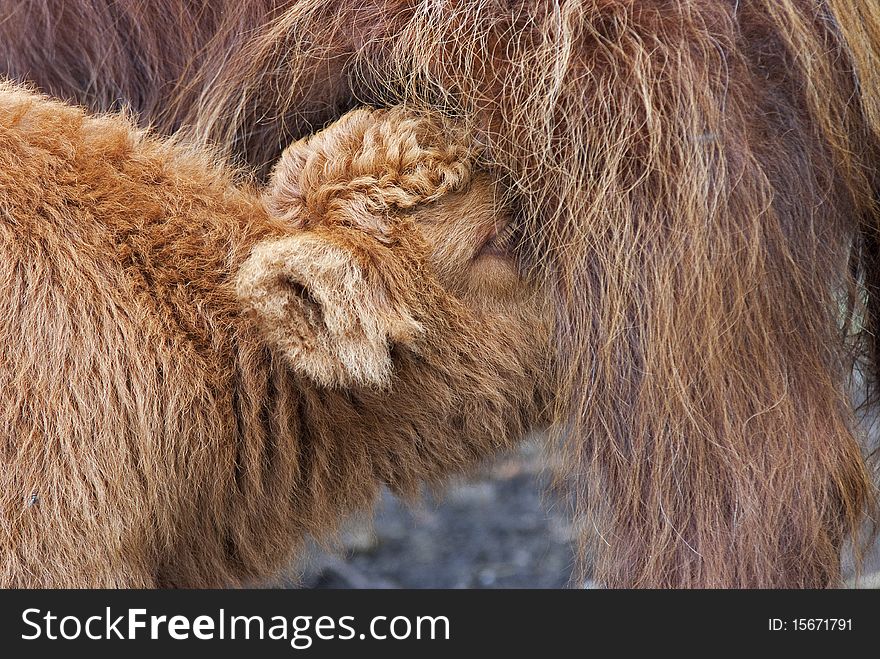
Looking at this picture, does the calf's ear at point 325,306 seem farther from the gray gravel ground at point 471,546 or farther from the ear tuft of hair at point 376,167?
the gray gravel ground at point 471,546

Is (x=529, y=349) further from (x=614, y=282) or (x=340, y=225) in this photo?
(x=340, y=225)

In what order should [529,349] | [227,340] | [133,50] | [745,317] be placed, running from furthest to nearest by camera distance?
[133,50], [529,349], [227,340], [745,317]

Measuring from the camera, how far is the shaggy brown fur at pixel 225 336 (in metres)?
2.06

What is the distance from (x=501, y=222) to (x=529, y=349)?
12.5 inches

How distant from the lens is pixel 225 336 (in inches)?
88.0

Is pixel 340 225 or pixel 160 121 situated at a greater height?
pixel 160 121

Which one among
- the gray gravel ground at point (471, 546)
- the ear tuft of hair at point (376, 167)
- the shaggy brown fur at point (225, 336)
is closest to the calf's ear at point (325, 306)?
the shaggy brown fur at point (225, 336)

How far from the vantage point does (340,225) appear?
7.16ft

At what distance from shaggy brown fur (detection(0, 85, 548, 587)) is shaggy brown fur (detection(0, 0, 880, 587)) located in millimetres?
201

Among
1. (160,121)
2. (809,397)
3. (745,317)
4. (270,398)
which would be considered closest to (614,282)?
(745,317)

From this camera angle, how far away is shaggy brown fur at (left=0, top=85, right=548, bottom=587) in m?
2.06

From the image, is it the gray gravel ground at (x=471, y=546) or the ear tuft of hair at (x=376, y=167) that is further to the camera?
the gray gravel ground at (x=471, y=546)

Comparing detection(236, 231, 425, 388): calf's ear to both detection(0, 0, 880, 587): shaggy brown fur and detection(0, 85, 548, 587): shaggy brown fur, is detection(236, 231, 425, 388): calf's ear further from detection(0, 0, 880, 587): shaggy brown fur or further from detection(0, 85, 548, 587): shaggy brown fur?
detection(0, 0, 880, 587): shaggy brown fur

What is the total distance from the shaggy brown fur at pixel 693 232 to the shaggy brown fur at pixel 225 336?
20cm
